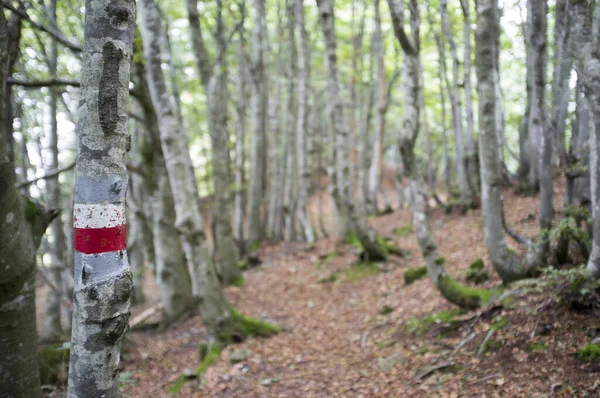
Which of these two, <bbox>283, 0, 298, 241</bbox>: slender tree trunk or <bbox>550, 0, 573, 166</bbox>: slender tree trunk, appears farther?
<bbox>283, 0, 298, 241</bbox>: slender tree trunk

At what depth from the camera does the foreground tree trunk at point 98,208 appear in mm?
2010

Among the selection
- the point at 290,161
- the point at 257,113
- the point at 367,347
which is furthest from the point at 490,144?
the point at 290,161

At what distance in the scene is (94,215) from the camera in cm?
199

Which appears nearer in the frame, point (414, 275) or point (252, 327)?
point (252, 327)

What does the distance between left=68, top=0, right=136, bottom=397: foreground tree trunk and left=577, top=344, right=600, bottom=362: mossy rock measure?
3.56 m

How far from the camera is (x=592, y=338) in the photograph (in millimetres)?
3477

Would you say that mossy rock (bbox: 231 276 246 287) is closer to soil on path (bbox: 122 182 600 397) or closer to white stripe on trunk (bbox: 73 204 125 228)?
soil on path (bbox: 122 182 600 397)

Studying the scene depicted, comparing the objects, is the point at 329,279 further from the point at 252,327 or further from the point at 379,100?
the point at 379,100

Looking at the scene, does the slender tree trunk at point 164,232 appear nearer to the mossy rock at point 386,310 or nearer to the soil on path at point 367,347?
the soil on path at point 367,347

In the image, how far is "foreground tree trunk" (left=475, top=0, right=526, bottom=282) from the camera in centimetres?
458

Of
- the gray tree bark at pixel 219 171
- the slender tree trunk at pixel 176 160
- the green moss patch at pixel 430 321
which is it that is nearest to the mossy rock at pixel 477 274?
the green moss patch at pixel 430 321

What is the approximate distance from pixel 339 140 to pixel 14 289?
A: 6735 mm

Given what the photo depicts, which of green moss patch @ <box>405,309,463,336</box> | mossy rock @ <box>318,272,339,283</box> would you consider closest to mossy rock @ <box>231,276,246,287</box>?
mossy rock @ <box>318,272,339,283</box>

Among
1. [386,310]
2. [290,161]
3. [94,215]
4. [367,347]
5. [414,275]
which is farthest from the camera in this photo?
[290,161]
